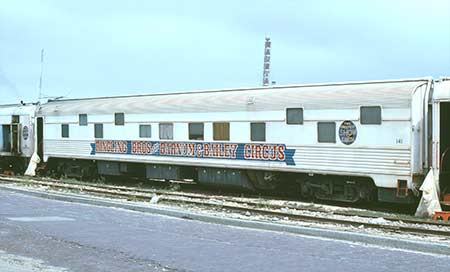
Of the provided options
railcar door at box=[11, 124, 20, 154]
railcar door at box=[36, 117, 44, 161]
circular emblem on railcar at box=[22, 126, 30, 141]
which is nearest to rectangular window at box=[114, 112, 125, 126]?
railcar door at box=[36, 117, 44, 161]

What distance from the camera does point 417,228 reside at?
1148 cm

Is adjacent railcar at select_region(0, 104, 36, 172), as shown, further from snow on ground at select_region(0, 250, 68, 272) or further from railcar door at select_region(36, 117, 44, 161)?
snow on ground at select_region(0, 250, 68, 272)

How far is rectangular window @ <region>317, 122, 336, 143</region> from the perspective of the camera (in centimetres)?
1631

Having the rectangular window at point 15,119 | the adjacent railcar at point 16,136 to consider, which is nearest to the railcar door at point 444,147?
the adjacent railcar at point 16,136

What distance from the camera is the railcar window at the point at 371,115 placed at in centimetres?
1534

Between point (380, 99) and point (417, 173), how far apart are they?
6.43 ft

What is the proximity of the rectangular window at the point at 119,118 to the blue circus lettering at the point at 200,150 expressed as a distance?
656 mm

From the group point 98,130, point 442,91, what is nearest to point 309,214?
point 442,91

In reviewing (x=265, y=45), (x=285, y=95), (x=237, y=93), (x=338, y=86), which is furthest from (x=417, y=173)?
(x=265, y=45)

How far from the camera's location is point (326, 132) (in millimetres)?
16453

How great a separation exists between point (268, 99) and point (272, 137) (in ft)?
3.54

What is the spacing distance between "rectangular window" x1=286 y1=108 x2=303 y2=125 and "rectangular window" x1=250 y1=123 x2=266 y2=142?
3.04 ft

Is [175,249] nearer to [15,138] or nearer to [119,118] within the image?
[119,118]

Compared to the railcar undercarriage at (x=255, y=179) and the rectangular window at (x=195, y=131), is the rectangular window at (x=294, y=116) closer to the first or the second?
the railcar undercarriage at (x=255, y=179)
